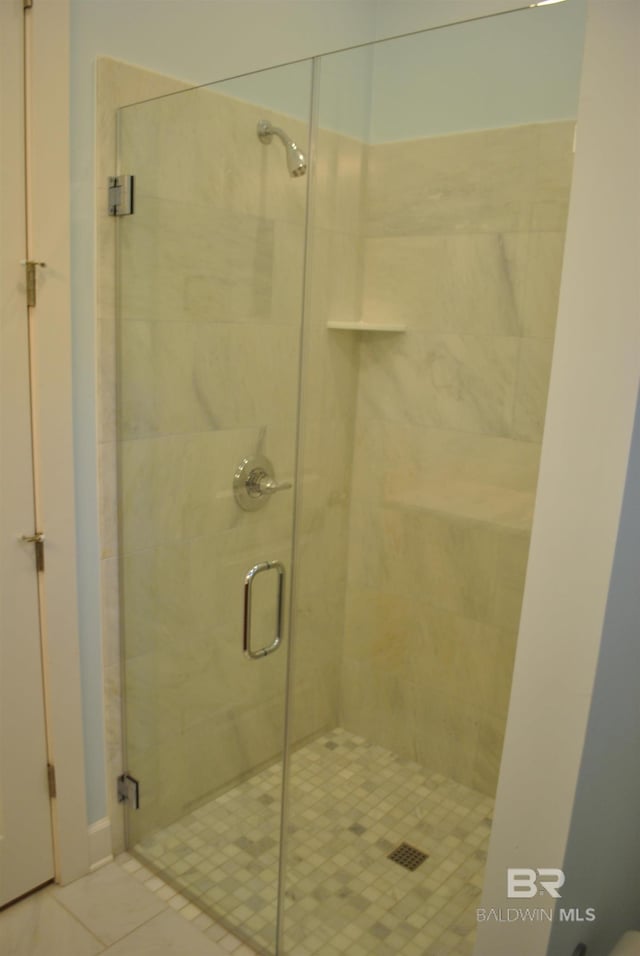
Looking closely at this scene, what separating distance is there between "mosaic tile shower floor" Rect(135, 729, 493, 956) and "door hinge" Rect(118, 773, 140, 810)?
0.13 metres

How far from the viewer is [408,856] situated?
2.07 m

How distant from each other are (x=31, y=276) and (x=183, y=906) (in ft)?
5.65

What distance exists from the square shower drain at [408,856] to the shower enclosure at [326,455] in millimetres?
10

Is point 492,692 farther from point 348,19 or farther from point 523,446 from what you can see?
point 348,19

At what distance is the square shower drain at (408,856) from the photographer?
2.04 metres

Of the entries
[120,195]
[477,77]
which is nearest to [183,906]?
[120,195]

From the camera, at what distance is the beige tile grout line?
184 centimetres

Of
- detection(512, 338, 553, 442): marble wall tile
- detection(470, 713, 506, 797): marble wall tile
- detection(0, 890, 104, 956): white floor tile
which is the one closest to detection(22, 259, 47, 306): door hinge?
detection(512, 338, 553, 442): marble wall tile

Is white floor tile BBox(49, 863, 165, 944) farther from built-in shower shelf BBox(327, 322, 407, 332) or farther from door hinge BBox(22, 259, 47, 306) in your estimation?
built-in shower shelf BBox(327, 322, 407, 332)

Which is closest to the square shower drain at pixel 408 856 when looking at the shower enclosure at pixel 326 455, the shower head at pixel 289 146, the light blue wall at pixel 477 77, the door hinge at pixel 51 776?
the shower enclosure at pixel 326 455

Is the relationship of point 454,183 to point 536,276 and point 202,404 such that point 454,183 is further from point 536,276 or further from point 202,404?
point 202,404

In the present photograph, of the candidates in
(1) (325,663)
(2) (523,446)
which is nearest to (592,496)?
(2) (523,446)

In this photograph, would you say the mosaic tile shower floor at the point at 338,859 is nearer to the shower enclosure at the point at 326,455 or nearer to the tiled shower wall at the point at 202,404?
the shower enclosure at the point at 326,455

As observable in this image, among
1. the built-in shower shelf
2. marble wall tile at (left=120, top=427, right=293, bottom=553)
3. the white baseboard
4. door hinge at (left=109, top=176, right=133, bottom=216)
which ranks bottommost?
the white baseboard
